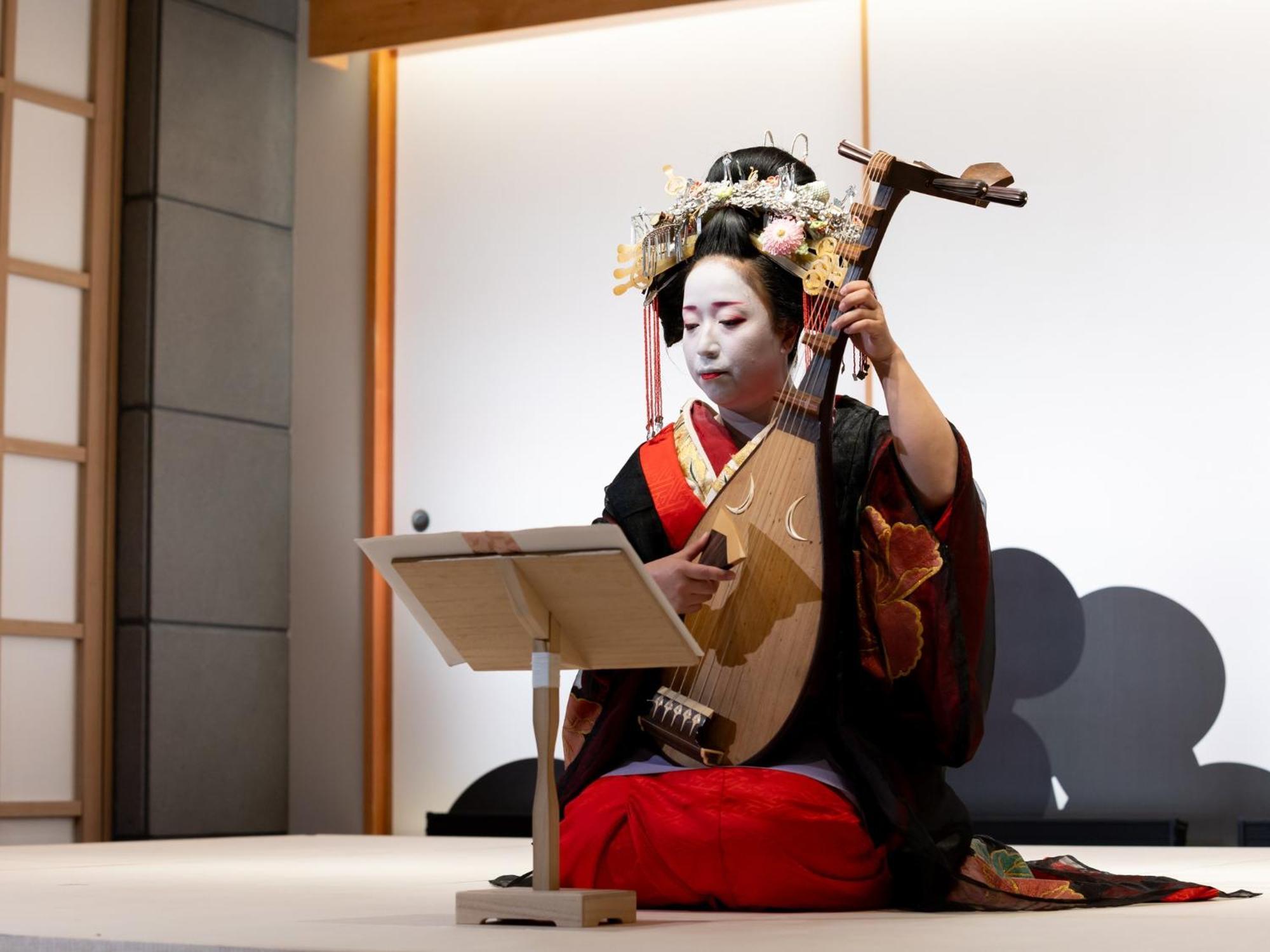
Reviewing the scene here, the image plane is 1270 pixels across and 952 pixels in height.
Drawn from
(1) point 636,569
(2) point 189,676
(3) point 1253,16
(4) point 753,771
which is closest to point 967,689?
(4) point 753,771

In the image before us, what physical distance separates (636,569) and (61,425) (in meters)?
3.42

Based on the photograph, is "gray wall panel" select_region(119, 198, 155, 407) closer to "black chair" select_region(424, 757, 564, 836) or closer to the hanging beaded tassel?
"black chair" select_region(424, 757, 564, 836)

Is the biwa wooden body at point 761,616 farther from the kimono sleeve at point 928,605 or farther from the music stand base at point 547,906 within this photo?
the music stand base at point 547,906

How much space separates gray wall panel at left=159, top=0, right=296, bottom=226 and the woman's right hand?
129 inches

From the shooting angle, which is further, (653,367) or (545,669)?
(653,367)

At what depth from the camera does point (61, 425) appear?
484cm

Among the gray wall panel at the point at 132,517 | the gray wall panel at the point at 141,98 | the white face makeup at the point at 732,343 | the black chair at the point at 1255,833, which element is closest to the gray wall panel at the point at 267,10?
the gray wall panel at the point at 141,98

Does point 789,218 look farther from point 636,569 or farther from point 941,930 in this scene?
point 941,930

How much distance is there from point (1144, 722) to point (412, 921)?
2.84 metres

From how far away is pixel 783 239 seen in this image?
2418 millimetres

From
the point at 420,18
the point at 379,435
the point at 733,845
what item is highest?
the point at 420,18

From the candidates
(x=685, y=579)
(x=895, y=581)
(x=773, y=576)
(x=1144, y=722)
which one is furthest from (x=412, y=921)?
(x=1144, y=722)

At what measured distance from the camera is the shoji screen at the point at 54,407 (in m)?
4.68

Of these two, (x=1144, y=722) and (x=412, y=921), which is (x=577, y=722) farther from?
(x=1144, y=722)
